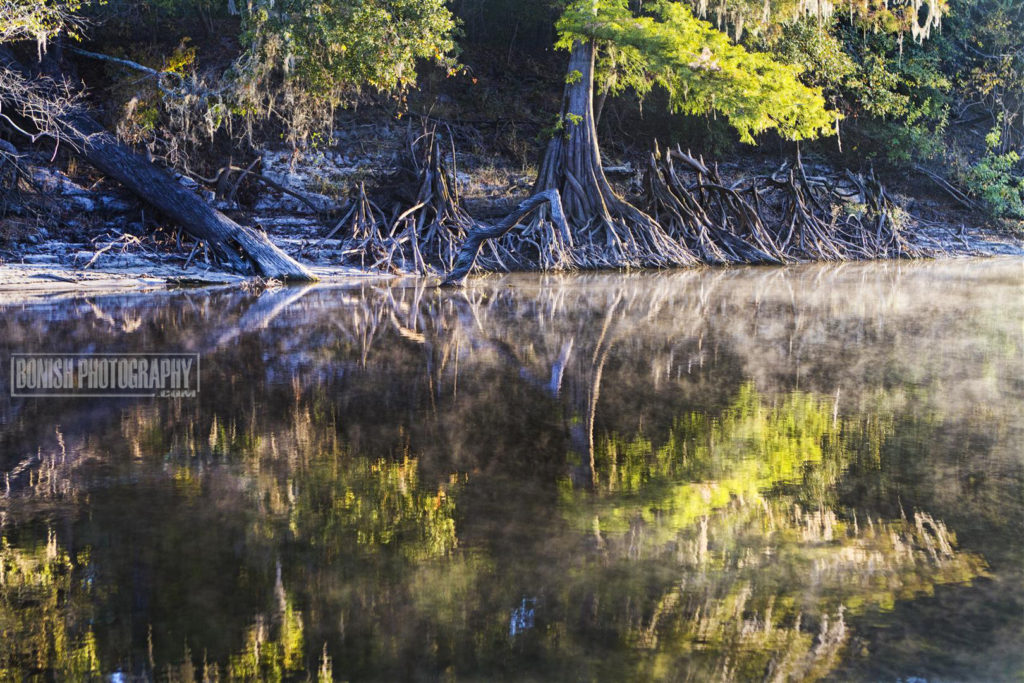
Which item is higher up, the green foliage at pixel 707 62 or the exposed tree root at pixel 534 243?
the green foliage at pixel 707 62

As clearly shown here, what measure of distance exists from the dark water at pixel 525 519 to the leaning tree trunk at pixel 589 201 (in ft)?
31.1

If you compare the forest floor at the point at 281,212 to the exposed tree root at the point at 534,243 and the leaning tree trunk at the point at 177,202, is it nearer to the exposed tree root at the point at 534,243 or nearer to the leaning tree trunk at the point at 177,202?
the leaning tree trunk at the point at 177,202

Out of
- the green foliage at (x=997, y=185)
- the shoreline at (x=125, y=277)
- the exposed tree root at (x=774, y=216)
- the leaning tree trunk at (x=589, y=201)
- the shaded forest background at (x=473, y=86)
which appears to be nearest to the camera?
the shoreline at (x=125, y=277)

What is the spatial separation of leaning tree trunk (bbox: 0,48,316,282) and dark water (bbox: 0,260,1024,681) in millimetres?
6892

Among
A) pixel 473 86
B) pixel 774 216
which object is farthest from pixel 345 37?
pixel 774 216

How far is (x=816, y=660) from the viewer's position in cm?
229

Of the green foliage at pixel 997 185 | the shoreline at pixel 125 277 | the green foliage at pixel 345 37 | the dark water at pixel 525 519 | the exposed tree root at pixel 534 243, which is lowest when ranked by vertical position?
the dark water at pixel 525 519

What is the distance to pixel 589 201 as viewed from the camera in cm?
1709

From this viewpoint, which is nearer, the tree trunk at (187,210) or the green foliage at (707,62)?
the tree trunk at (187,210)

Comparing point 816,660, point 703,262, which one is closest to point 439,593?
point 816,660

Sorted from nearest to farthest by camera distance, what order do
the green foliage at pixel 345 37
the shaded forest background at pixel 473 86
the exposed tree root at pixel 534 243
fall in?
1. the exposed tree root at pixel 534 243
2. the green foliage at pixel 345 37
3. the shaded forest background at pixel 473 86

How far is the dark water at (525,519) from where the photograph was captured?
7.77 feet

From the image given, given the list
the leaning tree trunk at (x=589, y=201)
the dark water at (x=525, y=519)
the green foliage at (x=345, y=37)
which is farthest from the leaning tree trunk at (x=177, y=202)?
the dark water at (x=525, y=519)

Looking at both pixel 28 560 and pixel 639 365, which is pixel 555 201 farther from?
pixel 28 560
